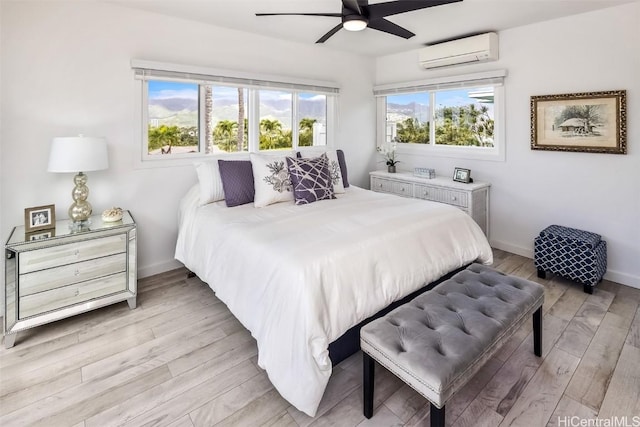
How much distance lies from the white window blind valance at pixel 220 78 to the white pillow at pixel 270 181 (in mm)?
938

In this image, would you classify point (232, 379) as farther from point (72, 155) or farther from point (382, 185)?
point (382, 185)

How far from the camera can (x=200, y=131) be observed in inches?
138

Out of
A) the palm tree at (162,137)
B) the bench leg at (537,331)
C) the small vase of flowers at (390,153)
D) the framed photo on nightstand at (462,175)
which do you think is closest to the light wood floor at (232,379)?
the bench leg at (537,331)

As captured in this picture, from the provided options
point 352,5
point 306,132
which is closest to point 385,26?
point 352,5

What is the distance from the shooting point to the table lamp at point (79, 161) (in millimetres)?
2414

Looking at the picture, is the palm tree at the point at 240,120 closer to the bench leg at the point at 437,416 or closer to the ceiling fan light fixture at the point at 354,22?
the ceiling fan light fixture at the point at 354,22

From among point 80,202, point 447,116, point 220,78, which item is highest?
point 220,78

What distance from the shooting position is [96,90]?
9.27ft

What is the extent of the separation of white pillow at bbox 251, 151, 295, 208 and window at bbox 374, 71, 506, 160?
2.31m

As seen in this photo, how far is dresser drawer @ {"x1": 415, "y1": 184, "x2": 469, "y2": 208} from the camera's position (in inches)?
147

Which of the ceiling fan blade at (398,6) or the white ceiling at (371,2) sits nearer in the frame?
the ceiling fan blade at (398,6)

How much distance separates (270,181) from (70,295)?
1730 millimetres

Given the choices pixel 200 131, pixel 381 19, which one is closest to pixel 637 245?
pixel 381 19

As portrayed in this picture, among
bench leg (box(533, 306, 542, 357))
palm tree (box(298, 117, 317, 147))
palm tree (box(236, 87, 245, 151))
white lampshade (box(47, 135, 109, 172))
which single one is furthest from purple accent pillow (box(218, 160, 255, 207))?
bench leg (box(533, 306, 542, 357))
